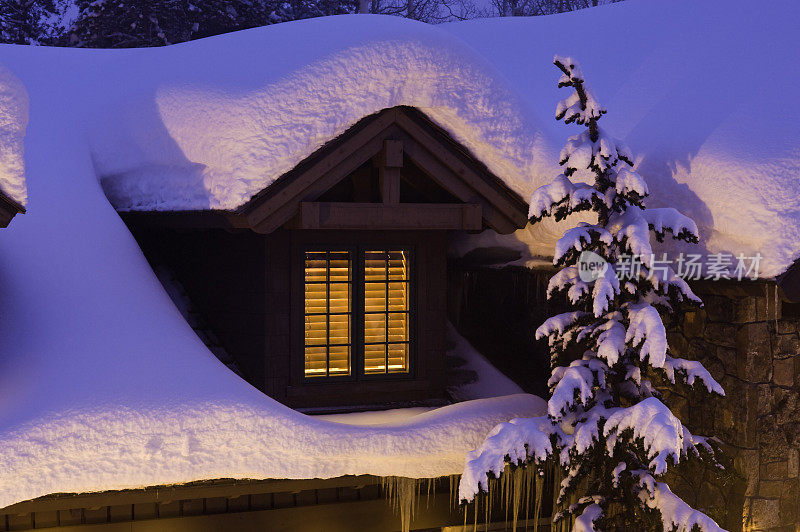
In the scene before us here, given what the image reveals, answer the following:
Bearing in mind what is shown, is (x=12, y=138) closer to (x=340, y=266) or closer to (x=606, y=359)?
(x=340, y=266)

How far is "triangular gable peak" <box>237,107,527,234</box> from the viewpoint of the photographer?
6.53 meters

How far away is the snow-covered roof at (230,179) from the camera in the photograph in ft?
18.2

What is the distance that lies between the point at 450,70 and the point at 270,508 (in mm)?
3827

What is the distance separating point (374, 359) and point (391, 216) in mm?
1393

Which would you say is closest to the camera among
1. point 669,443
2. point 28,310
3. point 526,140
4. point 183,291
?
point 669,443

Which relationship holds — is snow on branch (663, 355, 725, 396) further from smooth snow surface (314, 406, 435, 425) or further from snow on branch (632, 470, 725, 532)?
smooth snow surface (314, 406, 435, 425)

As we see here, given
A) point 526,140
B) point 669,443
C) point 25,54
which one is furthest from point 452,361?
point 25,54

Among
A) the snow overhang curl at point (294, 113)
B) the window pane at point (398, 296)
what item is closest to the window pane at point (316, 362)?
the window pane at point (398, 296)

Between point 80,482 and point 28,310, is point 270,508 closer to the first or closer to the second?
point 80,482

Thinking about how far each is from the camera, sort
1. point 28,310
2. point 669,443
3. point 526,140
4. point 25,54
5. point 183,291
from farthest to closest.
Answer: point 25,54
point 183,291
point 526,140
point 28,310
point 669,443

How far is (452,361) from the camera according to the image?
27.1 ft

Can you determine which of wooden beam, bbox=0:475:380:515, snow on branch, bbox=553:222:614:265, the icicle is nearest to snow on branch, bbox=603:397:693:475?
snow on branch, bbox=553:222:614:265

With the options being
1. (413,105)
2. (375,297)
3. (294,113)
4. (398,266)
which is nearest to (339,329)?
(375,297)

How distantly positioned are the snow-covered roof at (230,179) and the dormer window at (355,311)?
43.9 inches
